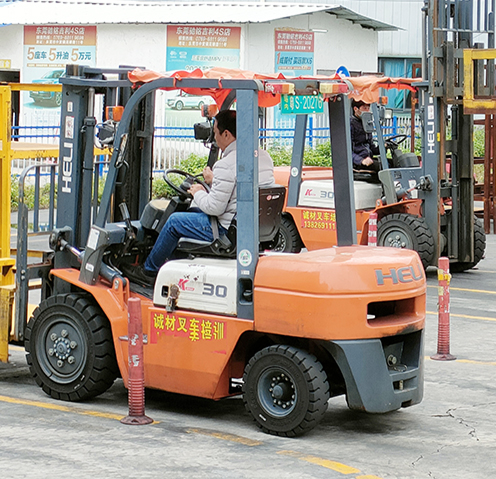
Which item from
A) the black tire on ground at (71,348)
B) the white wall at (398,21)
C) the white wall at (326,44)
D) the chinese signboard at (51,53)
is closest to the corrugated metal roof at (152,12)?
the white wall at (326,44)

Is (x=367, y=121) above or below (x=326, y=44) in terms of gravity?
below

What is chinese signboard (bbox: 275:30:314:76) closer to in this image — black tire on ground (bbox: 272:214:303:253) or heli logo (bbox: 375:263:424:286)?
black tire on ground (bbox: 272:214:303:253)

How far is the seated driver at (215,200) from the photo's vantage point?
277 inches

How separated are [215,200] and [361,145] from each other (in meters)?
7.12

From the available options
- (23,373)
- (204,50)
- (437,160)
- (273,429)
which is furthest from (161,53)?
(273,429)

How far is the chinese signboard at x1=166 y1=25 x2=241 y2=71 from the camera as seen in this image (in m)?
26.6

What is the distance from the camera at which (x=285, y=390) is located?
6.69 metres

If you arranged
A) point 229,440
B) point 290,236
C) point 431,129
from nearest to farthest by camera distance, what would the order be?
point 229,440 → point 431,129 → point 290,236

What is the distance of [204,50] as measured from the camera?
26.8m

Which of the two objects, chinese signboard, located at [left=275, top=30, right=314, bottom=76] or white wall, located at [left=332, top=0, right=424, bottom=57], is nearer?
chinese signboard, located at [left=275, top=30, right=314, bottom=76]

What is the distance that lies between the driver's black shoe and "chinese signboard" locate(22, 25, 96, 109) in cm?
2106

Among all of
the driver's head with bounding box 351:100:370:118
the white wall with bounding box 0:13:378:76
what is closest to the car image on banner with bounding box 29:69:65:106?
the white wall with bounding box 0:13:378:76

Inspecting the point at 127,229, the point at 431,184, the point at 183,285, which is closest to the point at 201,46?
the point at 431,184

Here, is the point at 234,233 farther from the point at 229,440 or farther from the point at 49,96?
the point at 49,96
